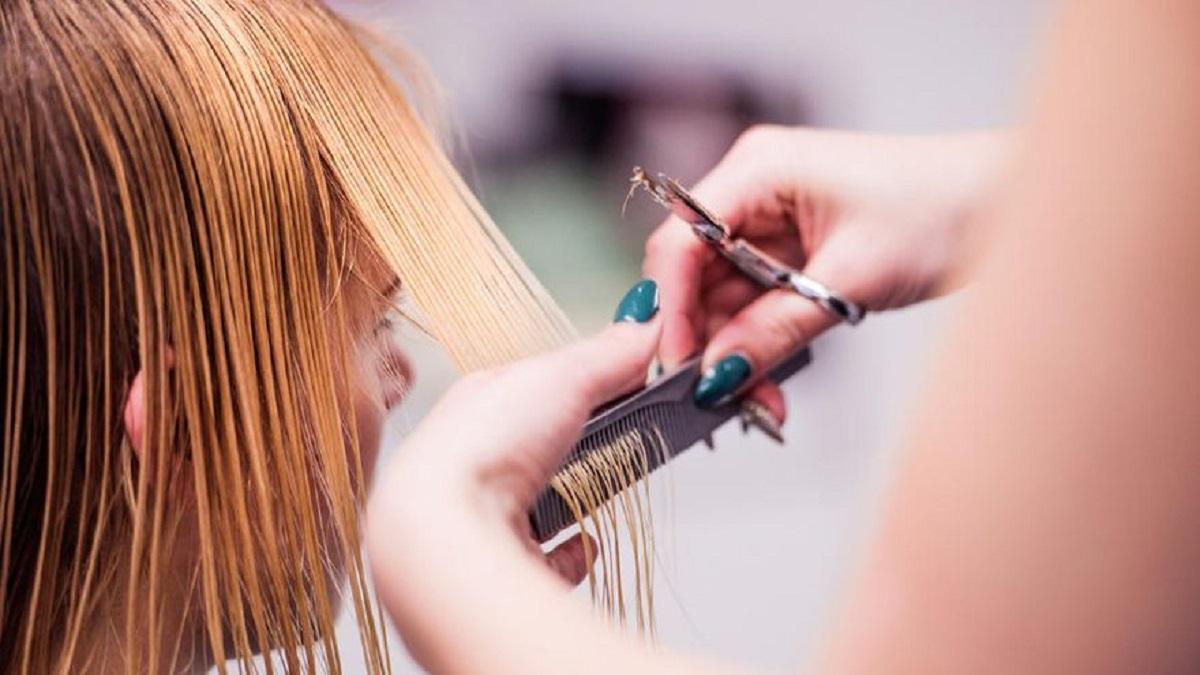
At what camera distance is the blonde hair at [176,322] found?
1.95 feet

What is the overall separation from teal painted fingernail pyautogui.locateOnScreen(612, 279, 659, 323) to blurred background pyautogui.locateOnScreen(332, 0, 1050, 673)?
0.66ft

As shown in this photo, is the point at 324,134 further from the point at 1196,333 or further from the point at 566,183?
the point at 1196,333

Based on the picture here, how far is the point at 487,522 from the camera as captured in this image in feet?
1.49

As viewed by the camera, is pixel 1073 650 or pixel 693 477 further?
Answer: pixel 693 477

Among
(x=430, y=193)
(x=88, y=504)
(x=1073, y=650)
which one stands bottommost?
(x=1073, y=650)

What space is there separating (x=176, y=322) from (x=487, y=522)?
24 centimetres

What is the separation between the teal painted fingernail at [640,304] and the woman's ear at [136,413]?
0.76 feet

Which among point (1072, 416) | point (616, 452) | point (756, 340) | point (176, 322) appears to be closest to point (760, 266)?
point (756, 340)

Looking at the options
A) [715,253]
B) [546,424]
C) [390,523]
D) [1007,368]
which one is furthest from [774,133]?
[1007,368]

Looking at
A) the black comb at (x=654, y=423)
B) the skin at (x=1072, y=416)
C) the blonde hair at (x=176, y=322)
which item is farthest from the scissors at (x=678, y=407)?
the skin at (x=1072, y=416)

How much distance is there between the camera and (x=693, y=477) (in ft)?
2.96

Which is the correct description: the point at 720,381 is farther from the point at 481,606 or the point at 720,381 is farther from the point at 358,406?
the point at 481,606

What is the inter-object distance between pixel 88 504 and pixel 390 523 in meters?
0.25

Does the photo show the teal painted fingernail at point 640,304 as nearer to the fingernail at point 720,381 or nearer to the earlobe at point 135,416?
the fingernail at point 720,381
